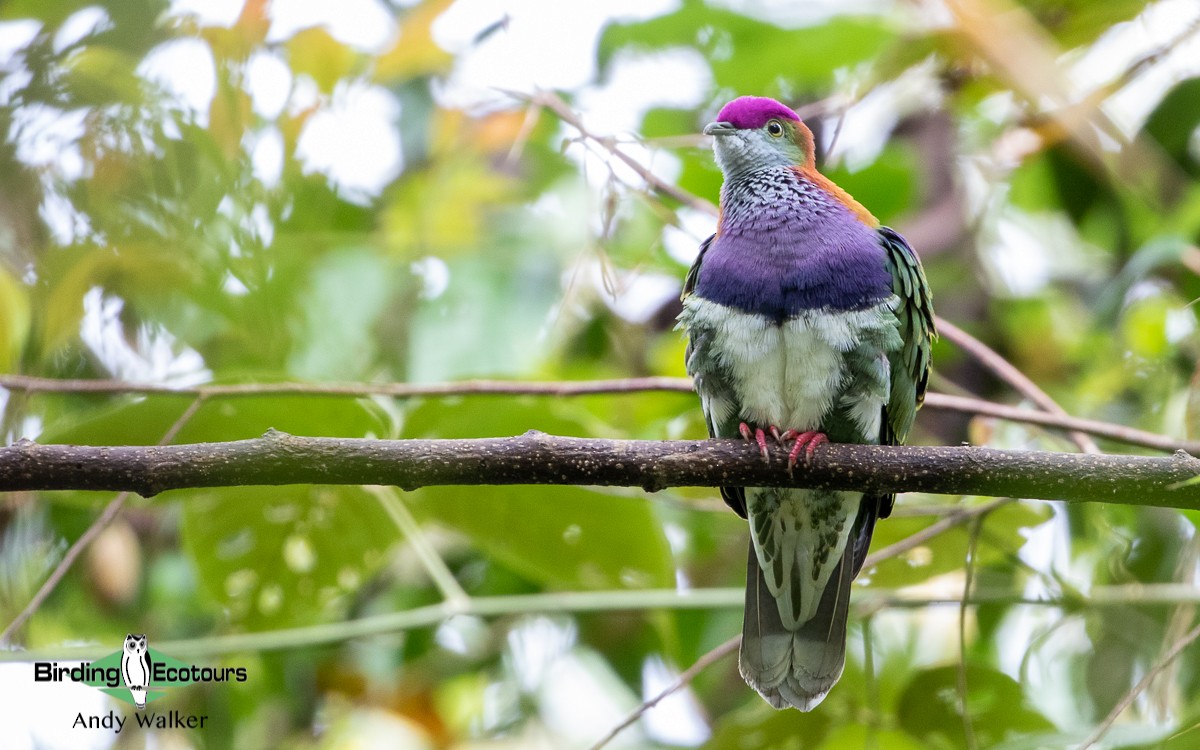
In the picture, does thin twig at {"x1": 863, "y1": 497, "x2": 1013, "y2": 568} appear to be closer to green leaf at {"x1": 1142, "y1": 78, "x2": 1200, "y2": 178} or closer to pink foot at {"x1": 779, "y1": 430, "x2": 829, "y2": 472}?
pink foot at {"x1": 779, "y1": 430, "x2": 829, "y2": 472}

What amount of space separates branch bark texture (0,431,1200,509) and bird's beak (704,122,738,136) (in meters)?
1.49

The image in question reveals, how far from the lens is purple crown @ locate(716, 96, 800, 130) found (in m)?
3.50

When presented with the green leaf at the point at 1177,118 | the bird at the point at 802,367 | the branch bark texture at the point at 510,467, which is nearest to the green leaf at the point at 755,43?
the green leaf at the point at 1177,118

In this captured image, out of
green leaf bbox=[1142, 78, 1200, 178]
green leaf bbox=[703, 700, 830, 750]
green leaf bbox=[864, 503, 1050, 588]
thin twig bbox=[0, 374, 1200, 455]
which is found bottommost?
green leaf bbox=[703, 700, 830, 750]

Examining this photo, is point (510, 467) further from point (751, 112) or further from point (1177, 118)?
point (1177, 118)

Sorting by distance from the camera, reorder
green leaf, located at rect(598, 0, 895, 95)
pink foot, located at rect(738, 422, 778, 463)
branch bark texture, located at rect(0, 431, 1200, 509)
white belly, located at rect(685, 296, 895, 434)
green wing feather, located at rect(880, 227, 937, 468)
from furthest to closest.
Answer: green leaf, located at rect(598, 0, 895, 95) → green wing feather, located at rect(880, 227, 937, 468) → white belly, located at rect(685, 296, 895, 434) → pink foot, located at rect(738, 422, 778, 463) → branch bark texture, located at rect(0, 431, 1200, 509)

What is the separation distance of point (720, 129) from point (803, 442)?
1.23 meters

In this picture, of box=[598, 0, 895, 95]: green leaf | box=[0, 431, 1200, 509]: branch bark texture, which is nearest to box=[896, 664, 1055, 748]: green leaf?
box=[0, 431, 1200, 509]: branch bark texture

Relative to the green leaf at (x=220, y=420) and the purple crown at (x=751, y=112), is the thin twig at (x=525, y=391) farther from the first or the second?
the purple crown at (x=751, y=112)

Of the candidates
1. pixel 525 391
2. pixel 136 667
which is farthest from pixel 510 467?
pixel 136 667

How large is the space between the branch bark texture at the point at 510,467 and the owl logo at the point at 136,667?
1.11 m

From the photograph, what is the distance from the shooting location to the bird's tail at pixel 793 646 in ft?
10.2

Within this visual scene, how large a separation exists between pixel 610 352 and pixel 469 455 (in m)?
2.75

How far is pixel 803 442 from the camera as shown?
2.65 meters
